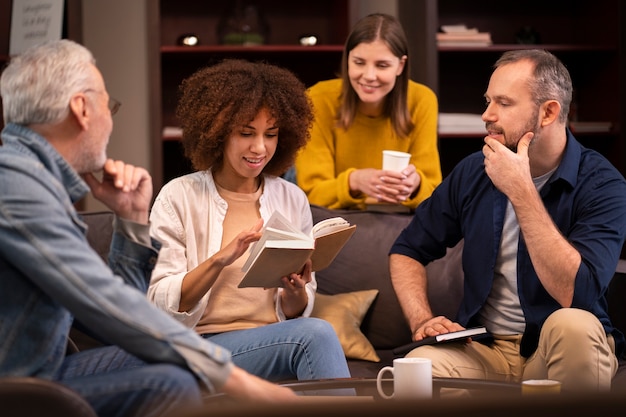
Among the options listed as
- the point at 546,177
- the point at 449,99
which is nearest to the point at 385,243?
the point at 546,177

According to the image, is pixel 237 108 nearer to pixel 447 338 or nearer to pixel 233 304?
pixel 233 304

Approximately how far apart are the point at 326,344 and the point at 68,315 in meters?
0.82

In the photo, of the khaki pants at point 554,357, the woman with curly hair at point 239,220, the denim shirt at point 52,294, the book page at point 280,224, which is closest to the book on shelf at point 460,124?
the woman with curly hair at point 239,220

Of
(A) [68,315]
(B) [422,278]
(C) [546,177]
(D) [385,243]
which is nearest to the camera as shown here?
(A) [68,315]

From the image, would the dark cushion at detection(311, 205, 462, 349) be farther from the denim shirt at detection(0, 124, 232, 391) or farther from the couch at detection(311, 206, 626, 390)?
the denim shirt at detection(0, 124, 232, 391)

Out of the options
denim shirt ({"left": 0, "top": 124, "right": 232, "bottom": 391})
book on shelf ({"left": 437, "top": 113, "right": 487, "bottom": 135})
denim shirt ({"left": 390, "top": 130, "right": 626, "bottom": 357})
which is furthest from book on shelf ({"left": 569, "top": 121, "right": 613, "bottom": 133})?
denim shirt ({"left": 0, "top": 124, "right": 232, "bottom": 391})

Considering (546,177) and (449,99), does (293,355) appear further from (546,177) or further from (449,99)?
(449,99)

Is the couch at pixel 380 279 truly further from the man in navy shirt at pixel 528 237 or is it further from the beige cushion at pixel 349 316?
the man in navy shirt at pixel 528 237

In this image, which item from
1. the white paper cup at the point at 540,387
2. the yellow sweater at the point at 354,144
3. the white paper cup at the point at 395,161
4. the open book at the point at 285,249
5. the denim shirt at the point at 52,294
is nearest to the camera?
the denim shirt at the point at 52,294

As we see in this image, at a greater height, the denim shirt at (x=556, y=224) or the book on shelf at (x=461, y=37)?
the book on shelf at (x=461, y=37)

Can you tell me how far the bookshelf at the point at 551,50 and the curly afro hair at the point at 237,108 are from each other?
6.17 ft

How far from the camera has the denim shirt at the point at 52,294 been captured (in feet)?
5.11

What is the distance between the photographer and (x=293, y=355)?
2396mm

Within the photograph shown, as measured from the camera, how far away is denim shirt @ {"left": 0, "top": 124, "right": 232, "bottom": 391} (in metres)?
1.56
